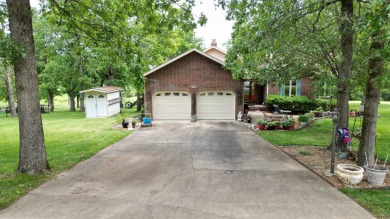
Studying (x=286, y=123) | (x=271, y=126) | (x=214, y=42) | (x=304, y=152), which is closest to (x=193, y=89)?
(x=271, y=126)

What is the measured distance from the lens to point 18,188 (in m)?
5.83

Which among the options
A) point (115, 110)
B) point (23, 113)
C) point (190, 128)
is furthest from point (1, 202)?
point (115, 110)

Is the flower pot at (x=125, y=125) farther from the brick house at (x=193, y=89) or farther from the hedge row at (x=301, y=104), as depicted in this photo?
the hedge row at (x=301, y=104)

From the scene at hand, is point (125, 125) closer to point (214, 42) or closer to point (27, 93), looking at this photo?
point (27, 93)

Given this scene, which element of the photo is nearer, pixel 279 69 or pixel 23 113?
pixel 23 113

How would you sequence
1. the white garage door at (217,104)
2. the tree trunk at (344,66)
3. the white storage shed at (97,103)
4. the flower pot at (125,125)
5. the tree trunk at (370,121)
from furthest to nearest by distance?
the white storage shed at (97,103) < the white garage door at (217,104) < the flower pot at (125,125) < the tree trunk at (344,66) < the tree trunk at (370,121)

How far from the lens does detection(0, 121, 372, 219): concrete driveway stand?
15.8ft

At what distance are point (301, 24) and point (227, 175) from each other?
666 cm

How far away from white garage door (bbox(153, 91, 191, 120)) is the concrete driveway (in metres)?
8.12

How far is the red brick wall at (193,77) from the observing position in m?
17.2

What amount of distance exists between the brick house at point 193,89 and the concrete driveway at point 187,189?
8.08m

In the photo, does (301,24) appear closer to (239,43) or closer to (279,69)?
(279,69)

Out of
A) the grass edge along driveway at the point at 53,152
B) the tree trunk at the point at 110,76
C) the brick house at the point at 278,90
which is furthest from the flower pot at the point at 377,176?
the tree trunk at the point at 110,76

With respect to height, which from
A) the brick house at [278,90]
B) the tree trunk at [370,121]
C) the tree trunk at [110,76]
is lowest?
the tree trunk at [370,121]
